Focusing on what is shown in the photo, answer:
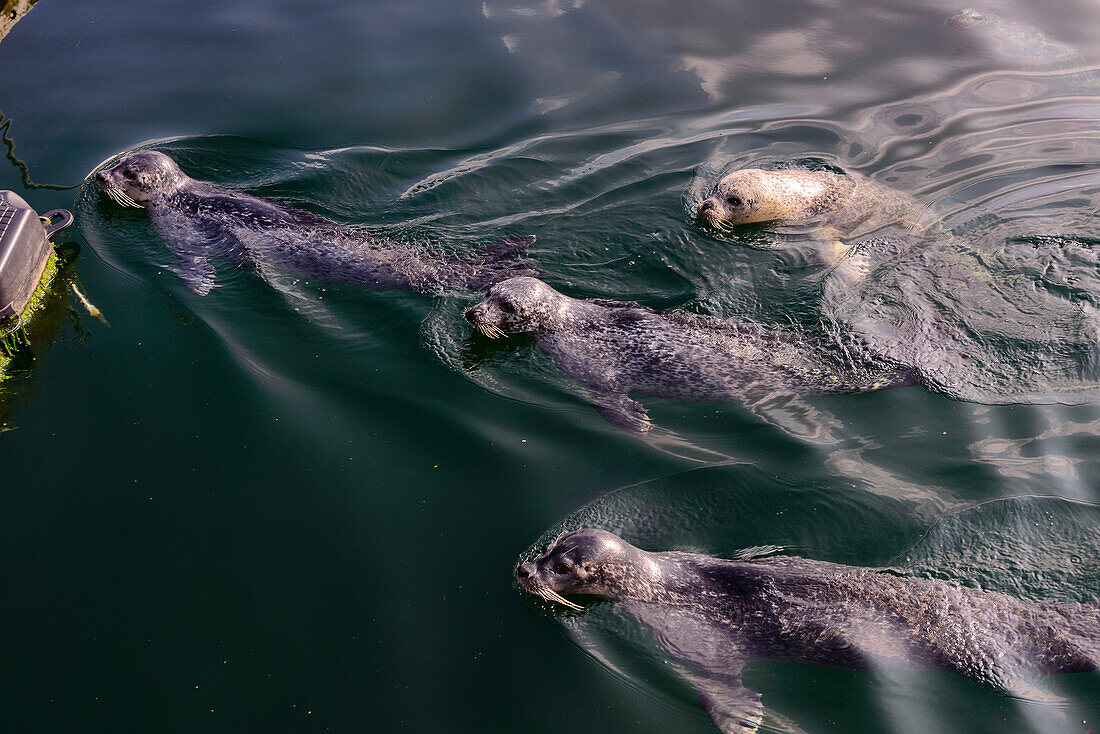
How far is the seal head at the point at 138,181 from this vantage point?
29.0 ft

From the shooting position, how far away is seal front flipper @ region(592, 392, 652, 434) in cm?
648

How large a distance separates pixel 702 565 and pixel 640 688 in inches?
36.0

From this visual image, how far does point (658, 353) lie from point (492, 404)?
1492 millimetres

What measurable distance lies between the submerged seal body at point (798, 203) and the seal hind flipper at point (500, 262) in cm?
198

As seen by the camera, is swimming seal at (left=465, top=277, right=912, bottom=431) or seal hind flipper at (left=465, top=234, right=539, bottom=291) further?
seal hind flipper at (left=465, top=234, right=539, bottom=291)

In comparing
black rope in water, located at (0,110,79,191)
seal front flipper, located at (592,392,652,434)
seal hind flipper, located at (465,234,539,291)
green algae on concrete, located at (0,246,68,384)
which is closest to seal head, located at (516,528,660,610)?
seal front flipper, located at (592,392,652,434)

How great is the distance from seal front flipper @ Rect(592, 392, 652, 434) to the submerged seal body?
2.83 m

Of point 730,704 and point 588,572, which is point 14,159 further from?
point 730,704

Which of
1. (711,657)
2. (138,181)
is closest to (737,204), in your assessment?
(711,657)

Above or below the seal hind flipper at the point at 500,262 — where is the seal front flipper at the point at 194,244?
above

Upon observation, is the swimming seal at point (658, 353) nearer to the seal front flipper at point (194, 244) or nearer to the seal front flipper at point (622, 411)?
the seal front flipper at point (622, 411)

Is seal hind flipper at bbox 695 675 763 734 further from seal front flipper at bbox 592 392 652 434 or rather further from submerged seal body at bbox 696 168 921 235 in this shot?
submerged seal body at bbox 696 168 921 235

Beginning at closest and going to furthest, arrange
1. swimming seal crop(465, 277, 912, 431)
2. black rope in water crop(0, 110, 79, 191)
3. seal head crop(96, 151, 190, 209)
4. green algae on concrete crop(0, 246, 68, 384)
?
swimming seal crop(465, 277, 912, 431) < green algae on concrete crop(0, 246, 68, 384) < seal head crop(96, 151, 190, 209) < black rope in water crop(0, 110, 79, 191)

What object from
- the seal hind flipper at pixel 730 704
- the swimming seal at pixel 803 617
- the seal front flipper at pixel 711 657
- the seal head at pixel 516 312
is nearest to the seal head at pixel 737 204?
the seal head at pixel 516 312
